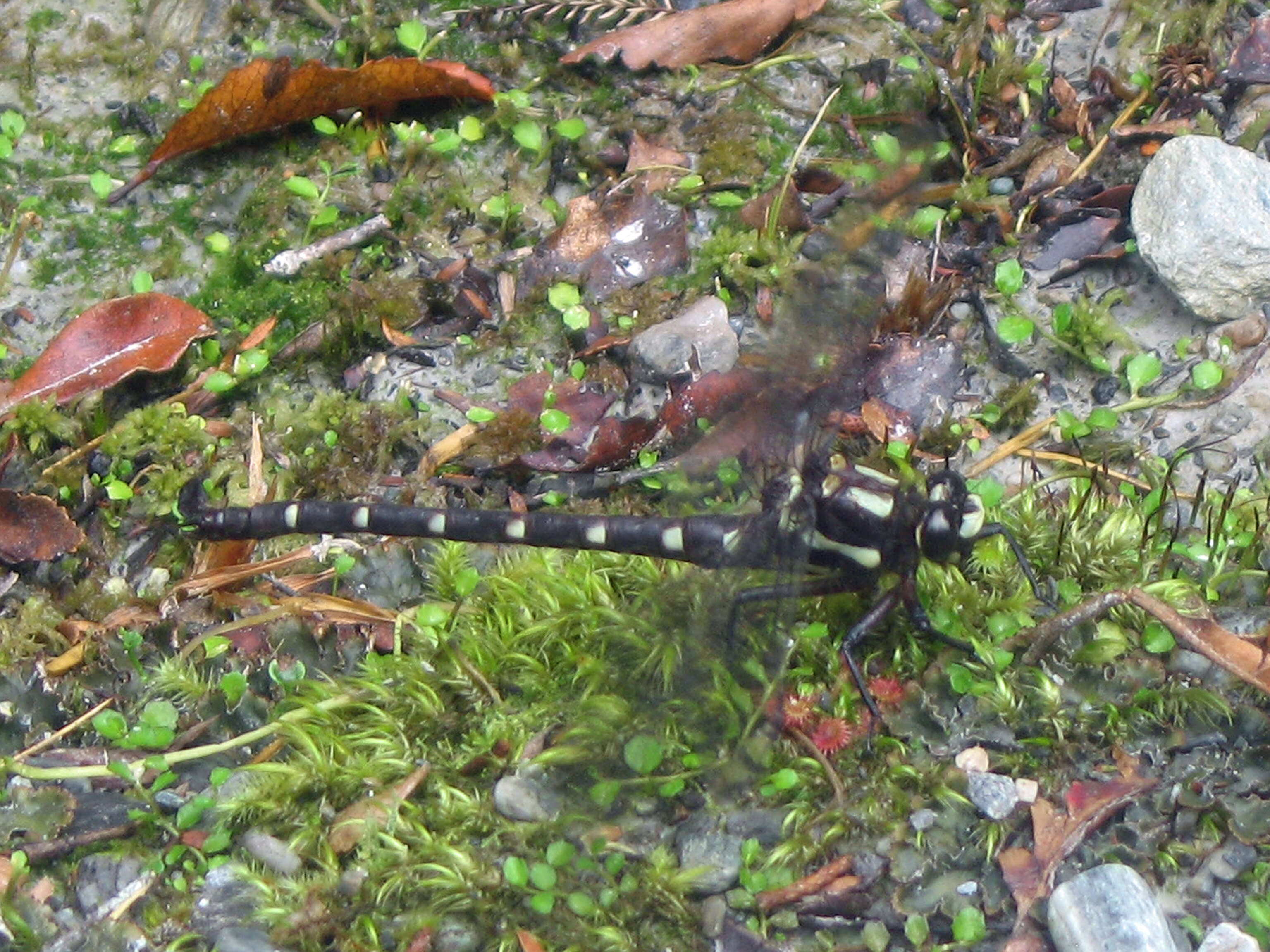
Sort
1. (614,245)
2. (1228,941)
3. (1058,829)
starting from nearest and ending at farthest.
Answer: (1228,941), (1058,829), (614,245)

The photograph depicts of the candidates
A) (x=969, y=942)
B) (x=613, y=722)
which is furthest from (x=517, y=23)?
(x=969, y=942)

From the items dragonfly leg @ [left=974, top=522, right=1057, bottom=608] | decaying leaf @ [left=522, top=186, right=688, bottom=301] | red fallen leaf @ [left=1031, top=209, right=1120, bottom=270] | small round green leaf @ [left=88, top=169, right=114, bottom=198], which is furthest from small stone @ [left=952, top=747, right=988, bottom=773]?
small round green leaf @ [left=88, top=169, right=114, bottom=198]

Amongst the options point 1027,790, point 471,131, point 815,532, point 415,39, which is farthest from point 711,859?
point 415,39

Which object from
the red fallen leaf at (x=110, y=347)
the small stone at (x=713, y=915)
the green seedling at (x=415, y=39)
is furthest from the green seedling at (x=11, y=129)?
the small stone at (x=713, y=915)

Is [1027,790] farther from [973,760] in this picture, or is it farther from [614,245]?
[614,245]

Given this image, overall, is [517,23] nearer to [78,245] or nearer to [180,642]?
[78,245]

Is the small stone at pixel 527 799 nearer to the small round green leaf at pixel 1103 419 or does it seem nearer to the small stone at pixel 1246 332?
the small round green leaf at pixel 1103 419

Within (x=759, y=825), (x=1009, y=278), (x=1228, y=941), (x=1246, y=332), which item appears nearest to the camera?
(x=1228, y=941)
